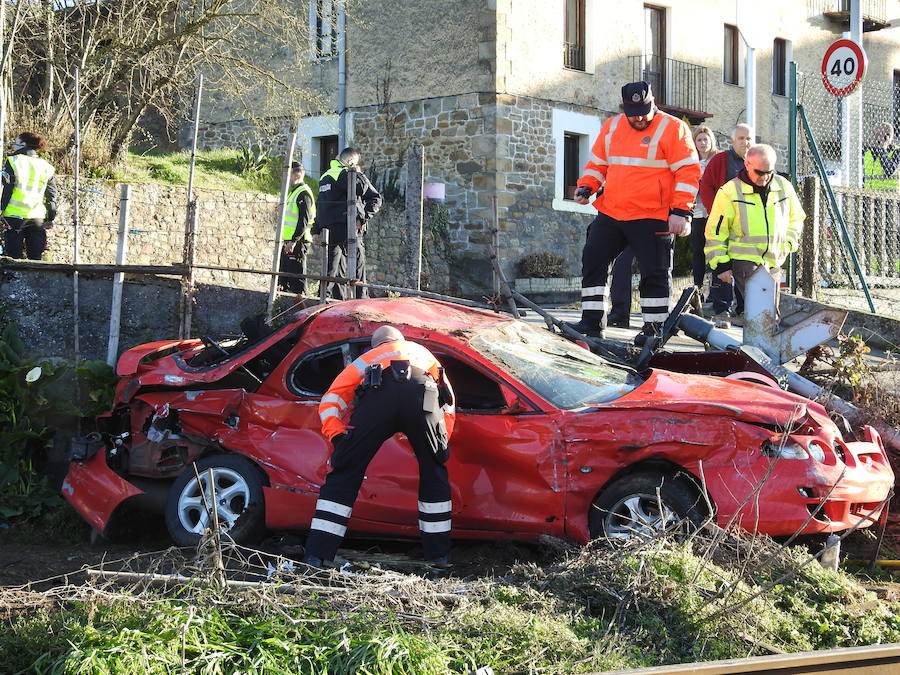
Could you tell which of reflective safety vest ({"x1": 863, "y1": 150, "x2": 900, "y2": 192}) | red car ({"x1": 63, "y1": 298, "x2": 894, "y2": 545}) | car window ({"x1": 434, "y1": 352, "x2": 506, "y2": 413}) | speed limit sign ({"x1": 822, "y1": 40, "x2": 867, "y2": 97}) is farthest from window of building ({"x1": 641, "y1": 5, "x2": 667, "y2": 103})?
car window ({"x1": 434, "y1": 352, "x2": 506, "y2": 413})

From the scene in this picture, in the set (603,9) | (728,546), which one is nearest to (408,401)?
(728,546)

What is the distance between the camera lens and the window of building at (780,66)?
93.9 feet

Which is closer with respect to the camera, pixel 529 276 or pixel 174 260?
pixel 174 260

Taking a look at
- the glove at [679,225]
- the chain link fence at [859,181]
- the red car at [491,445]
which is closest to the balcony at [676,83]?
the chain link fence at [859,181]

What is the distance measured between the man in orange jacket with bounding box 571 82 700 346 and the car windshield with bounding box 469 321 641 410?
218 centimetres

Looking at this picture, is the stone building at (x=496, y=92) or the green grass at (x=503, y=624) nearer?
the green grass at (x=503, y=624)

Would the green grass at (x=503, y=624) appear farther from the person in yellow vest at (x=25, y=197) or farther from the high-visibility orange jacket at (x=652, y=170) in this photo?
the person in yellow vest at (x=25, y=197)

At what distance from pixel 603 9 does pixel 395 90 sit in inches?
190

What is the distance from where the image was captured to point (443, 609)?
4.99 metres

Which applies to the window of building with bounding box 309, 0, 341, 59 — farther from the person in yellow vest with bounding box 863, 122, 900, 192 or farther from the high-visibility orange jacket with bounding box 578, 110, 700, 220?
the high-visibility orange jacket with bounding box 578, 110, 700, 220

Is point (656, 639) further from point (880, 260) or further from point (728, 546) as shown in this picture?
point (880, 260)

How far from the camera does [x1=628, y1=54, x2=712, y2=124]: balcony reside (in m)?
24.2

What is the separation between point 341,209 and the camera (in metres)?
11.7

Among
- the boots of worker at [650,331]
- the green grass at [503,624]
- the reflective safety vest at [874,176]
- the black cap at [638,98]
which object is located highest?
the reflective safety vest at [874,176]
